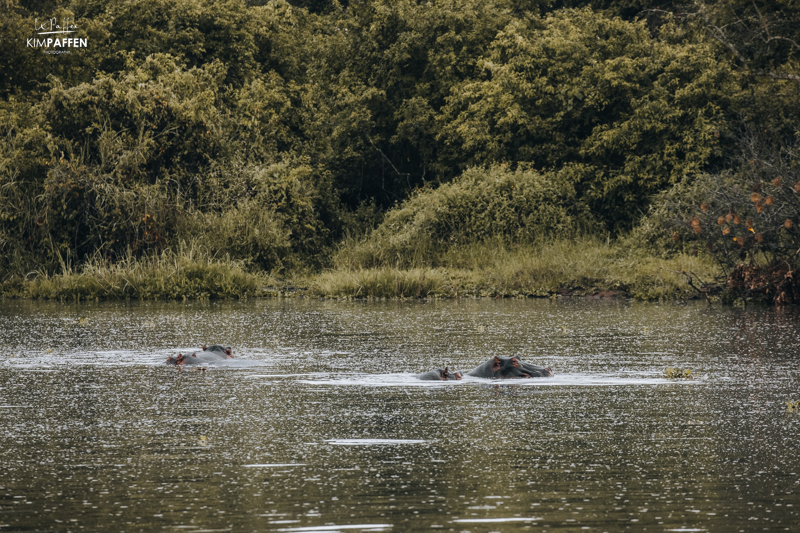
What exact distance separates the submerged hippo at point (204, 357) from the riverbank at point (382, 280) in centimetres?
1366

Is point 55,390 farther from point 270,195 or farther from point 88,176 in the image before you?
point 270,195

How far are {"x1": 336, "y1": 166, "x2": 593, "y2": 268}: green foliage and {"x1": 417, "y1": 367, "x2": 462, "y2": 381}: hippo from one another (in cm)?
1879

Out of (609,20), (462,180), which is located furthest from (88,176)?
(609,20)

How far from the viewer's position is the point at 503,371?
12312 mm

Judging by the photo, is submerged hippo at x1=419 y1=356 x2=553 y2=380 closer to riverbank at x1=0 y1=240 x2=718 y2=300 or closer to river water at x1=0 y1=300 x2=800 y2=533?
river water at x1=0 y1=300 x2=800 y2=533

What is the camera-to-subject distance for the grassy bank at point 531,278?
27.2 m

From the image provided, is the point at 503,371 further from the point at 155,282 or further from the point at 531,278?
the point at 155,282

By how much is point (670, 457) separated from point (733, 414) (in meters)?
2.09

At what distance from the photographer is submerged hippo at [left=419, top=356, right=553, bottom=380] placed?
12.2 metres

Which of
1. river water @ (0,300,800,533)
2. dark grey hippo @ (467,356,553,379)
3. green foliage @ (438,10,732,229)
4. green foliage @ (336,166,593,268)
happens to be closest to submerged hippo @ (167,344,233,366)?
river water @ (0,300,800,533)
